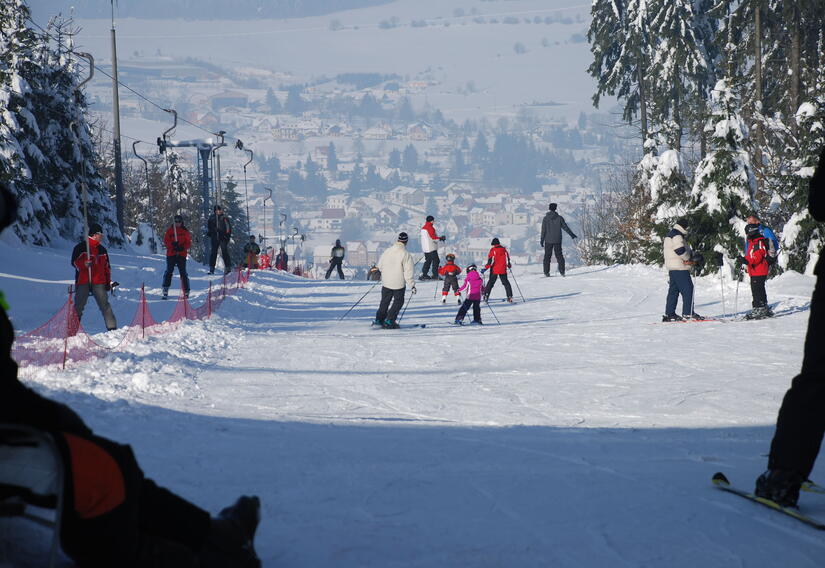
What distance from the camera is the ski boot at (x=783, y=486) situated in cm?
393

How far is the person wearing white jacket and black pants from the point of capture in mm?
15219

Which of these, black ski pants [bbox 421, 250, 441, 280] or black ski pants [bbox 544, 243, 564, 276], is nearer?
black ski pants [bbox 544, 243, 564, 276]

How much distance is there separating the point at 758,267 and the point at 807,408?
40.3ft

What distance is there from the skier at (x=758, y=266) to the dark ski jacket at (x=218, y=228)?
1394 cm

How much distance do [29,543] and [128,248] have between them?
33139 mm

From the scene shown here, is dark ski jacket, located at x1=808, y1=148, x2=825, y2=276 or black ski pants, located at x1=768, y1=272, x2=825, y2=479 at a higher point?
dark ski jacket, located at x1=808, y1=148, x2=825, y2=276

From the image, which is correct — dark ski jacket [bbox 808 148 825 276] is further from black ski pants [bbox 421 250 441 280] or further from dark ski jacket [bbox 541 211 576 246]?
black ski pants [bbox 421 250 441 280]

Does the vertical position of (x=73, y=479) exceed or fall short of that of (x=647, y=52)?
it falls short

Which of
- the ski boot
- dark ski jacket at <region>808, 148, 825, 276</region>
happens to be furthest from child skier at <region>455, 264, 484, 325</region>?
dark ski jacket at <region>808, 148, 825, 276</region>

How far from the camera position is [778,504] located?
4023mm

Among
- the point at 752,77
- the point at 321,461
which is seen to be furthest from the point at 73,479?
the point at 752,77

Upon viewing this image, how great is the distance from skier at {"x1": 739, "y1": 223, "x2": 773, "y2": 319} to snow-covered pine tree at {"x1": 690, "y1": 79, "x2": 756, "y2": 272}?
6.81 meters

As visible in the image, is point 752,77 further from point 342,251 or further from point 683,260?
point 683,260

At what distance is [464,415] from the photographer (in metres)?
7.95
